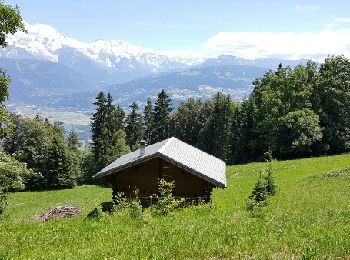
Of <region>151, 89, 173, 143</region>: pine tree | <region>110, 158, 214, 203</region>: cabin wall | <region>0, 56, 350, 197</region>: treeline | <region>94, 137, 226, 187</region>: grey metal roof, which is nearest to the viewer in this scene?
<region>94, 137, 226, 187</region>: grey metal roof

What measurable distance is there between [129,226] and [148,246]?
3836 mm

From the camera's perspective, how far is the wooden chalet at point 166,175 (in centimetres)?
A: 2697

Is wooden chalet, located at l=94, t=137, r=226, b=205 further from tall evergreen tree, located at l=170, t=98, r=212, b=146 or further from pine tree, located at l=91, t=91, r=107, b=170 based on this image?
tall evergreen tree, located at l=170, t=98, r=212, b=146

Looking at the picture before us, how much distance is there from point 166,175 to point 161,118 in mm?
80049

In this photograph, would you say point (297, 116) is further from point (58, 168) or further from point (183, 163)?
point (183, 163)

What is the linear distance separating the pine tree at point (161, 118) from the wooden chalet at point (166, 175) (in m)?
77.7

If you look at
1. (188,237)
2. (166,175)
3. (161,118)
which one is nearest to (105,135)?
(161,118)

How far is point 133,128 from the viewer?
361 ft

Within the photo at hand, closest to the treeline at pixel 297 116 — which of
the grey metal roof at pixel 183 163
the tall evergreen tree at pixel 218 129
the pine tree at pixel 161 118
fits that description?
the tall evergreen tree at pixel 218 129

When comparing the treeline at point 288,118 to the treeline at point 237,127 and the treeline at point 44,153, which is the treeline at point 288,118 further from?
the treeline at point 44,153

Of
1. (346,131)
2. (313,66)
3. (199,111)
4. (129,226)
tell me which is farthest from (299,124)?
(129,226)

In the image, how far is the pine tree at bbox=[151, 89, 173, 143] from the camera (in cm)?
10694

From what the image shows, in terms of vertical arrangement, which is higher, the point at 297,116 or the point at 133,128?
the point at 297,116

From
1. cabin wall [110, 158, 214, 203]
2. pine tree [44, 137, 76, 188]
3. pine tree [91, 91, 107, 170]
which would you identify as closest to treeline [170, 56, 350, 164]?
pine tree [91, 91, 107, 170]
